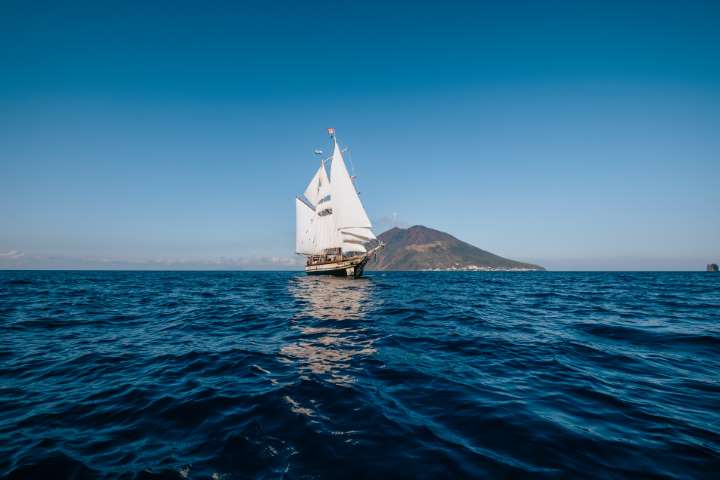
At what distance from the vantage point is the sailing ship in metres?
61.5

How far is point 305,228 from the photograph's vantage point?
80.4 m

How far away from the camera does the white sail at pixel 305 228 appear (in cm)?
7912

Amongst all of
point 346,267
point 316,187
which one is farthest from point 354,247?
point 316,187

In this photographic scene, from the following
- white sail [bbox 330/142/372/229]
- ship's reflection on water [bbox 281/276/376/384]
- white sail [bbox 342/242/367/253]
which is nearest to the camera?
ship's reflection on water [bbox 281/276/376/384]

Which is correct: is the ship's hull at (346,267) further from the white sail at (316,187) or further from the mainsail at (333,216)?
the white sail at (316,187)

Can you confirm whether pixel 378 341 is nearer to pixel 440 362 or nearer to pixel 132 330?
pixel 440 362

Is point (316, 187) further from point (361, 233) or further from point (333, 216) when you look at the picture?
point (361, 233)

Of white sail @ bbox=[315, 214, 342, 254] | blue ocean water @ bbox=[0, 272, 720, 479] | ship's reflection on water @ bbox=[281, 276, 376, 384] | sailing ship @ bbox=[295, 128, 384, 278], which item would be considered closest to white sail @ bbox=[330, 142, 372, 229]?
sailing ship @ bbox=[295, 128, 384, 278]

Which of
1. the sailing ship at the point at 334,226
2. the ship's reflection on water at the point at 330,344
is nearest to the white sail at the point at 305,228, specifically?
the sailing ship at the point at 334,226

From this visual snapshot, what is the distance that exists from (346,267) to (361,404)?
57.3m

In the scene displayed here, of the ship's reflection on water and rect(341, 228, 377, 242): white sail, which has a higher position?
rect(341, 228, 377, 242): white sail

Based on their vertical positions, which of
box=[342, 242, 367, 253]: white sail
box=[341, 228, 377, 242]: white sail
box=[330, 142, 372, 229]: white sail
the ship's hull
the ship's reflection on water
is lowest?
the ship's reflection on water

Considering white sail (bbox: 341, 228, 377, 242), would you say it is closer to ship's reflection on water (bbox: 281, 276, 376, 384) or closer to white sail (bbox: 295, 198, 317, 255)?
white sail (bbox: 295, 198, 317, 255)

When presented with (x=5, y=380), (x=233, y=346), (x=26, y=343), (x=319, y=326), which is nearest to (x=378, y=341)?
(x=319, y=326)
